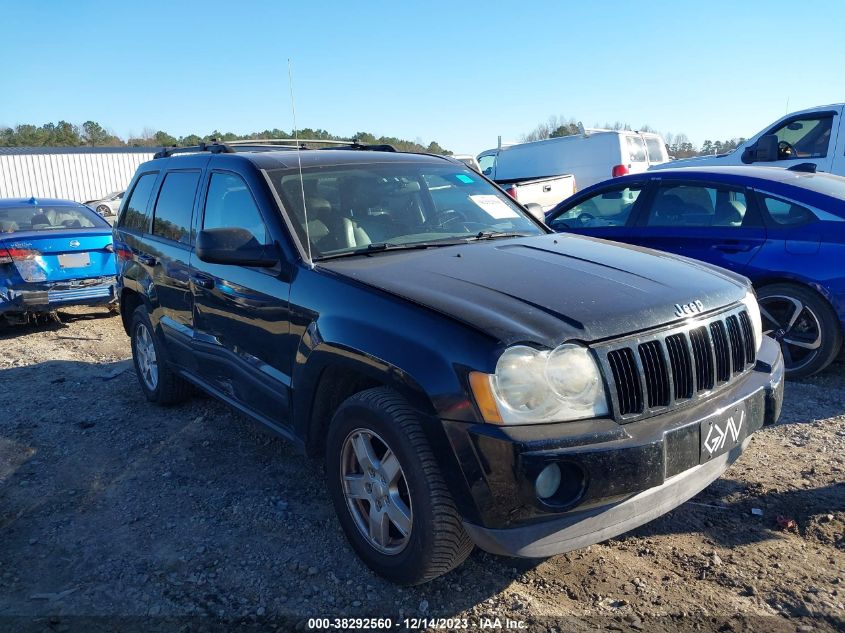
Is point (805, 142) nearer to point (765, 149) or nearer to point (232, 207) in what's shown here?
point (765, 149)

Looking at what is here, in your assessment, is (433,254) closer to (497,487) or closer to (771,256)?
(497,487)

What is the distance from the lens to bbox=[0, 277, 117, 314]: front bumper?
7426 mm

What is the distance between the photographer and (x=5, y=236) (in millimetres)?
7527

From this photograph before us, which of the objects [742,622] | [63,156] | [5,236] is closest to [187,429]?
[742,622]

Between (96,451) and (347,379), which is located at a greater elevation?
(347,379)

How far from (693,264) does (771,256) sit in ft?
7.11

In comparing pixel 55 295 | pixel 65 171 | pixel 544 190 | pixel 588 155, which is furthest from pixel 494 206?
pixel 65 171

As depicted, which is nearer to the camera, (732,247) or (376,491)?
(376,491)

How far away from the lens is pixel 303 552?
10.5ft

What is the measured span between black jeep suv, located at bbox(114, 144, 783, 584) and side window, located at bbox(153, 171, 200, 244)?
294 mm

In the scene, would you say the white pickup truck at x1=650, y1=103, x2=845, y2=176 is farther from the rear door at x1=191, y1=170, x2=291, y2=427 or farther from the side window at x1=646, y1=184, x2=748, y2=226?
the rear door at x1=191, y1=170, x2=291, y2=427

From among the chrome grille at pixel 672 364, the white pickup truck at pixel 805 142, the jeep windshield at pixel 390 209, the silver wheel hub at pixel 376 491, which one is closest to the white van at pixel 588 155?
the white pickup truck at pixel 805 142

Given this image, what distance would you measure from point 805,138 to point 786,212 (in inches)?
218

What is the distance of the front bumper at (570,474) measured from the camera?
90.6 inches
